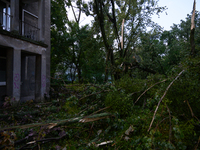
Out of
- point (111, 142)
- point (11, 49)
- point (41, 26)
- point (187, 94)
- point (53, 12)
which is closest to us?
point (187, 94)

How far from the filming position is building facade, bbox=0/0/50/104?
7.22 m

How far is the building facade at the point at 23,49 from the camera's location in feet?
23.7

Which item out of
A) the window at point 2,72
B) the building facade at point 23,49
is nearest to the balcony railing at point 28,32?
the building facade at point 23,49

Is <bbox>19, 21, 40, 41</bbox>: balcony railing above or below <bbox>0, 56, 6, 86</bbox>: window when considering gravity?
above

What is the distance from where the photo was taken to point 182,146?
2250 mm

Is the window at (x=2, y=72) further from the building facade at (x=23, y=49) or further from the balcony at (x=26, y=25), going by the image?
the balcony at (x=26, y=25)

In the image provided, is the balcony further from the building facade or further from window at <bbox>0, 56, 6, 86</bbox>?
window at <bbox>0, 56, 6, 86</bbox>

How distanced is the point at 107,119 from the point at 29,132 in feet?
6.25

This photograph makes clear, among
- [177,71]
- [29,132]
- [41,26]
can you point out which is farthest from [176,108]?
[41,26]

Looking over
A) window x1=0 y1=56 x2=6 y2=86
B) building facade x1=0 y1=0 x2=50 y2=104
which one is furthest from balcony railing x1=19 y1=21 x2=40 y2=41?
window x1=0 y1=56 x2=6 y2=86

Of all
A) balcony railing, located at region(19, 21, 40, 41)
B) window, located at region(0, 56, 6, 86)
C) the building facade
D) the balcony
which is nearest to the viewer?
the building facade

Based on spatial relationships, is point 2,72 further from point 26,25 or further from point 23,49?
point 26,25

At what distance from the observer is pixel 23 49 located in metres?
7.70

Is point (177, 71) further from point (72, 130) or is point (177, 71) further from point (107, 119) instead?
point (72, 130)
